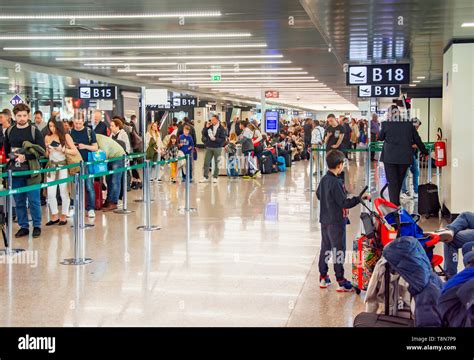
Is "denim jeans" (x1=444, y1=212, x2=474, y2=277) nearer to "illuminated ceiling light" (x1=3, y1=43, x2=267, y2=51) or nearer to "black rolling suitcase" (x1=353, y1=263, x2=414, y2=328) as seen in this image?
"black rolling suitcase" (x1=353, y1=263, x2=414, y2=328)

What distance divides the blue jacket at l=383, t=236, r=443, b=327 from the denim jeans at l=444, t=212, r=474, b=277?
5.94 feet

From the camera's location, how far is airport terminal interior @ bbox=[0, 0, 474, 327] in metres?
6.25

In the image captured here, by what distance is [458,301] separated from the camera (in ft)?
12.6

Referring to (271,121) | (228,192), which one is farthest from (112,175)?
(271,121)

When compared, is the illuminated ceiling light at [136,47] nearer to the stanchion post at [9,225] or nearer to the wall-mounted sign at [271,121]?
the stanchion post at [9,225]

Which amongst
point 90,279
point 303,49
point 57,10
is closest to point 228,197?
point 303,49

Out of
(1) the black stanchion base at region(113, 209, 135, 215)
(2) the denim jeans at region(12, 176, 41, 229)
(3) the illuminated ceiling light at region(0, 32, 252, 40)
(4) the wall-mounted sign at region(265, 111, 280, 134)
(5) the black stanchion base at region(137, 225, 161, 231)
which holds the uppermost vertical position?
(3) the illuminated ceiling light at region(0, 32, 252, 40)

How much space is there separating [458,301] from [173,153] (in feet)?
53.6

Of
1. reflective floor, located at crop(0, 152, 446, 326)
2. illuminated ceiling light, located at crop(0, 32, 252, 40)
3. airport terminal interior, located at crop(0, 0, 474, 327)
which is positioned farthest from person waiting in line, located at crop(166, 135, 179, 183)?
reflective floor, located at crop(0, 152, 446, 326)

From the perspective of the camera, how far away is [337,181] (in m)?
7.05

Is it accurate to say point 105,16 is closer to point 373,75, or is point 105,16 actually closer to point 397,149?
point 397,149

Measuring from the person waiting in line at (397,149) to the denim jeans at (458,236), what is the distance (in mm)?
5399
